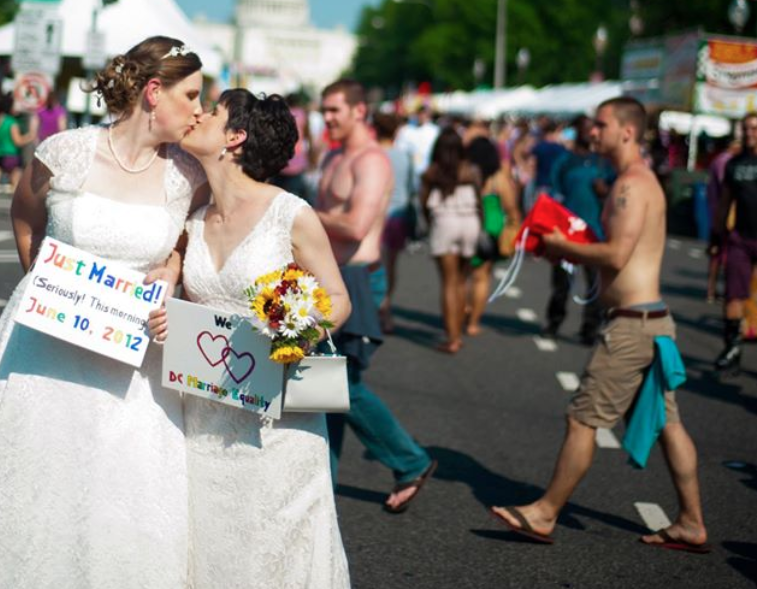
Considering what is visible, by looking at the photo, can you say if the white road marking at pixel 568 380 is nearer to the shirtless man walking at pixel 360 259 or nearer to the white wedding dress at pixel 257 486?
the shirtless man walking at pixel 360 259

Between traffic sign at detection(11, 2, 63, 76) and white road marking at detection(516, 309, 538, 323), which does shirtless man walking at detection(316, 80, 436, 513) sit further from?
traffic sign at detection(11, 2, 63, 76)

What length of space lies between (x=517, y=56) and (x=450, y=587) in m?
87.3

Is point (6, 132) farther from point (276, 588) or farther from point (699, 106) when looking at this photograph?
point (276, 588)

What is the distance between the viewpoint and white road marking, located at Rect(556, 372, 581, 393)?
31.5 ft

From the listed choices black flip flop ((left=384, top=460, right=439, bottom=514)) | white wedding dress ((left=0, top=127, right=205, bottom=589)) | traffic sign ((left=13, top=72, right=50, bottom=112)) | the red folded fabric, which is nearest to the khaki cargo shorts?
the red folded fabric


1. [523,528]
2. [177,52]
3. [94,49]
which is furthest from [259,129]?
[94,49]

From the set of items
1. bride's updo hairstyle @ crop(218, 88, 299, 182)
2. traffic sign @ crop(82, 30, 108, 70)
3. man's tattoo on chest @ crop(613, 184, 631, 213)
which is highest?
traffic sign @ crop(82, 30, 108, 70)

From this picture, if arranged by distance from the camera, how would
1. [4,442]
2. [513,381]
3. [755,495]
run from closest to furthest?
[4,442] → [755,495] → [513,381]

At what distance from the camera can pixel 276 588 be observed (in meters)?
3.98

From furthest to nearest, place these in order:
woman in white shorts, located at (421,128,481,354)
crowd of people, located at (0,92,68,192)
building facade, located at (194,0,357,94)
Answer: building facade, located at (194,0,357,94) < crowd of people, located at (0,92,68,192) < woman in white shorts, located at (421,128,481,354)

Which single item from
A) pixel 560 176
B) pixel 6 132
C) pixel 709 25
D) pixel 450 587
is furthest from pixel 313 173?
pixel 709 25

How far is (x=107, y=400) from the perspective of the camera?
400 cm

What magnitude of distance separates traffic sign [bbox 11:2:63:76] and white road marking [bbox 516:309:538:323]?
7.09 m

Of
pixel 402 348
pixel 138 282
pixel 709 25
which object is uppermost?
pixel 709 25
